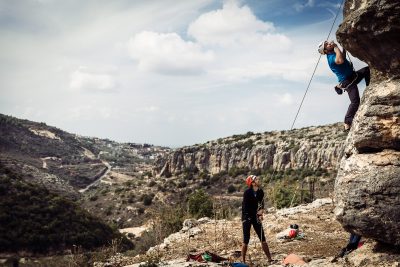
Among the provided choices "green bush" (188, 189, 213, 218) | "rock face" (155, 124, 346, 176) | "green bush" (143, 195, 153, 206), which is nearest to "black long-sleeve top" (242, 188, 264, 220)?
"green bush" (188, 189, 213, 218)

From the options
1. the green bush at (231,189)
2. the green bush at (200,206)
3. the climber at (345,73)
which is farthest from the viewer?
the green bush at (231,189)

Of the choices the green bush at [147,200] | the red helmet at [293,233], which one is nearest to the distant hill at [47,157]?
the green bush at [147,200]

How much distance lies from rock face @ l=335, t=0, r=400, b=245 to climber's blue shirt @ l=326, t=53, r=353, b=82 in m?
0.77

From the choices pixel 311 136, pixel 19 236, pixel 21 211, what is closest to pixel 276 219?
pixel 19 236

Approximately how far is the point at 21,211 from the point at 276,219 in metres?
24.5

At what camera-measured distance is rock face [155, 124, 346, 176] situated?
56.3 m

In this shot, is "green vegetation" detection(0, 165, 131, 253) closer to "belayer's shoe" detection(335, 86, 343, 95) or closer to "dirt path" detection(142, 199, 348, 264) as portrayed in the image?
"dirt path" detection(142, 199, 348, 264)

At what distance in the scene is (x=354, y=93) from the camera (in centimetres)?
880

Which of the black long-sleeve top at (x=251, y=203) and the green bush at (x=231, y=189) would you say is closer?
the black long-sleeve top at (x=251, y=203)

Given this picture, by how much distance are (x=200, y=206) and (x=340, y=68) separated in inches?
718

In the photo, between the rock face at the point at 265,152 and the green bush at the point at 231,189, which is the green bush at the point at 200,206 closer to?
the rock face at the point at 265,152

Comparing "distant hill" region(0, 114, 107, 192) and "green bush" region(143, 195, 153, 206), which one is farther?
"distant hill" region(0, 114, 107, 192)

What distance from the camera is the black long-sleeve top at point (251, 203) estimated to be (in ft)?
32.4

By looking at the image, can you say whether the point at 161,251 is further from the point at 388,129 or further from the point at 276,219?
the point at 388,129
